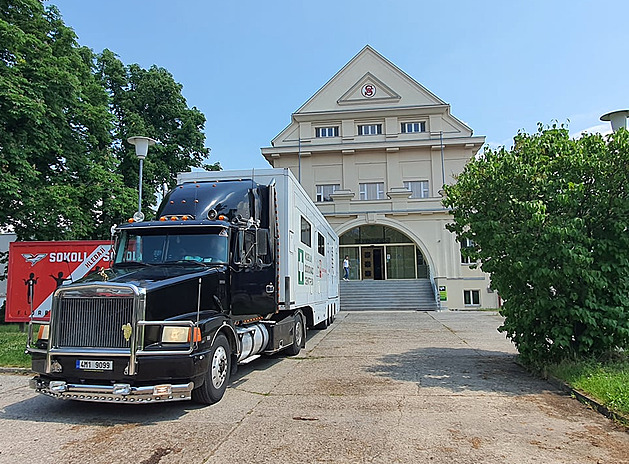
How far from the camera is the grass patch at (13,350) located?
9.83m

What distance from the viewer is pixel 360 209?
106ft

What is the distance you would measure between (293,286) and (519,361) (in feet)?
15.5

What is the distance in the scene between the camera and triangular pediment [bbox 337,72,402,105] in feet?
118

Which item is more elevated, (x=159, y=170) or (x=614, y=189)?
(x=159, y=170)

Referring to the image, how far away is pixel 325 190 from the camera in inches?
1406

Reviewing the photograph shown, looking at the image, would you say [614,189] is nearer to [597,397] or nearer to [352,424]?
[597,397]

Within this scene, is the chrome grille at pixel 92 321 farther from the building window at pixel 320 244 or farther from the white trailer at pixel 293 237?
the building window at pixel 320 244

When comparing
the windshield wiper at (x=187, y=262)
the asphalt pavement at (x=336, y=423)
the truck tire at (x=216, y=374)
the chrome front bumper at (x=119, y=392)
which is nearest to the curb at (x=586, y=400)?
the asphalt pavement at (x=336, y=423)

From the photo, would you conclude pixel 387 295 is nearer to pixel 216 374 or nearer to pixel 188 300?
pixel 216 374

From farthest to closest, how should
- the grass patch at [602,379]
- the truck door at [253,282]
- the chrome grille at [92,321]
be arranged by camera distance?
the truck door at [253,282], the grass patch at [602,379], the chrome grille at [92,321]

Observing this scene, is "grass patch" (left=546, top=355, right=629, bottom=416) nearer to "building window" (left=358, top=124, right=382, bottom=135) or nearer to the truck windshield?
the truck windshield

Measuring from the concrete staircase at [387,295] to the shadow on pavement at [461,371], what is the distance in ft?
55.4

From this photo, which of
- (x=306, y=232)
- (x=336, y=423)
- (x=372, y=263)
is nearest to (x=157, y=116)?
(x=372, y=263)

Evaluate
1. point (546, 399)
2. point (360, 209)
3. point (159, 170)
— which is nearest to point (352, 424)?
point (546, 399)
